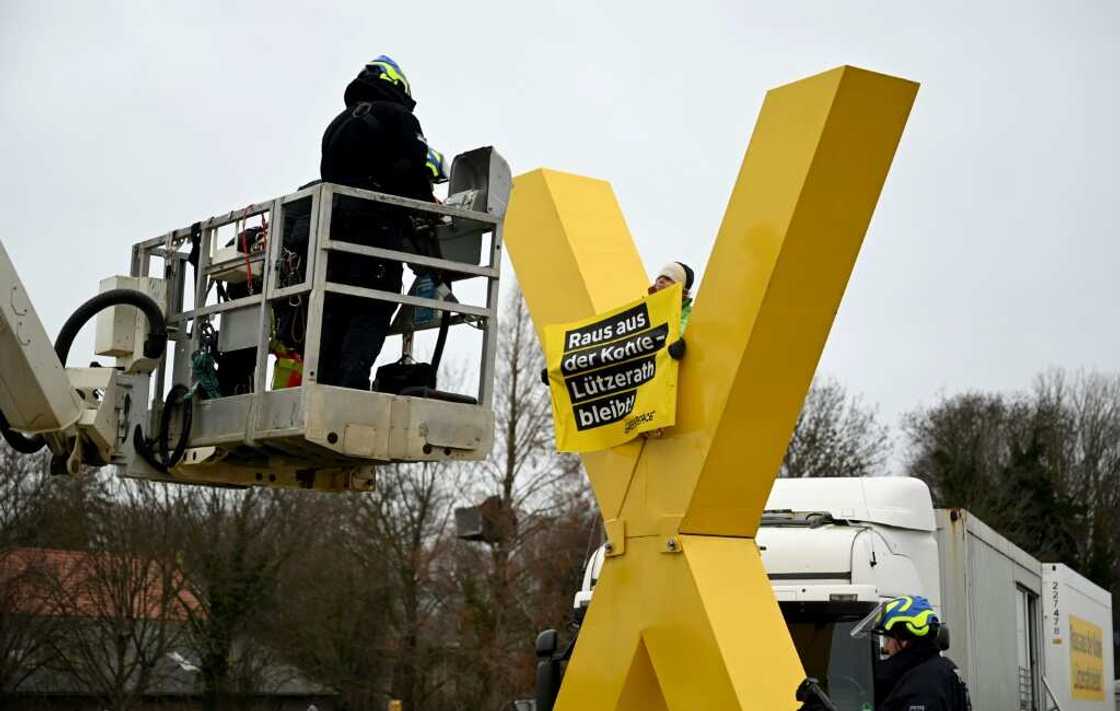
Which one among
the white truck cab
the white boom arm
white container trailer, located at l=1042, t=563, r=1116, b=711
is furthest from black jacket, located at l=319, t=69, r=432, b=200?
white container trailer, located at l=1042, t=563, r=1116, b=711

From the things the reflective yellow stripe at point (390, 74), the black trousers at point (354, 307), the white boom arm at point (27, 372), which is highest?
the reflective yellow stripe at point (390, 74)

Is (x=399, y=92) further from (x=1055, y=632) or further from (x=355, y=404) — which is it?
(x=1055, y=632)

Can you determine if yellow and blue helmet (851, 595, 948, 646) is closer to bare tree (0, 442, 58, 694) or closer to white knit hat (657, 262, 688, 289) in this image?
white knit hat (657, 262, 688, 289)

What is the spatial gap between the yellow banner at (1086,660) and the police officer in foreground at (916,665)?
9189mm

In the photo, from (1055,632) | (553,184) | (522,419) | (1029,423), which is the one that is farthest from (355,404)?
(1029,423)

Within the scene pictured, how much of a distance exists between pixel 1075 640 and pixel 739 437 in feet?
30.2

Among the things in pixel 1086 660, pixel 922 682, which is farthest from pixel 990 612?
pixel 922 682

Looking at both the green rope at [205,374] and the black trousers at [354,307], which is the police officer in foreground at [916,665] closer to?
the black trousers at [354,307]

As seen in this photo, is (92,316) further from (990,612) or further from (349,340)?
(990,612)

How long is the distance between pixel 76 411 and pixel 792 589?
4.86 m

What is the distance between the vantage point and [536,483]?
41.7m

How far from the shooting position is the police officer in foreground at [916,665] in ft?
22.1

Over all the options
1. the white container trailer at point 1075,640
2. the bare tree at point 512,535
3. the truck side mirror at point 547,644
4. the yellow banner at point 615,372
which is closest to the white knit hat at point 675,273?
the yellow banner at point 615,372

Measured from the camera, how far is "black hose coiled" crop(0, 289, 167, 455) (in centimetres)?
708
